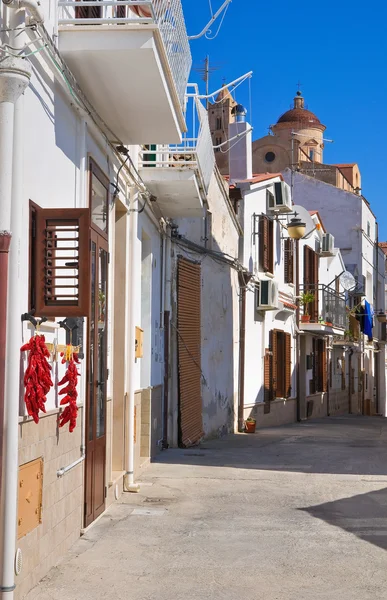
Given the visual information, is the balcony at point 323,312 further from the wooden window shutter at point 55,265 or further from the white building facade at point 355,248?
the wooden window shutter at point 55,265

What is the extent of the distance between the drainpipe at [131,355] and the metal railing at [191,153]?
0.94 meters

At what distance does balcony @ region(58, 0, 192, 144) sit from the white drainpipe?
142 cm

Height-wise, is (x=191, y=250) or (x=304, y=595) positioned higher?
(x=191, y=250)

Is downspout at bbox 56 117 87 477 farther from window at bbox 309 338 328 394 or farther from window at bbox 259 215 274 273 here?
window at bbox 309 338 328 394

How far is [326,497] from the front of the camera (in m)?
9.63

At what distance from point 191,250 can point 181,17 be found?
7.47 meters

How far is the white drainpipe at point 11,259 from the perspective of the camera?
5.04m

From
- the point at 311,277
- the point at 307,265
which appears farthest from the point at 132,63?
the point at 311,277

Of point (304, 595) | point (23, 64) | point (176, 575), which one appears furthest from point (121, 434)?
point (23, 64)

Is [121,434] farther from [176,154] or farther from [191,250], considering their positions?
[191,250]

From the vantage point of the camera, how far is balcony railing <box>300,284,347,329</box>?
1072 inches

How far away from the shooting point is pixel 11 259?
519 centimetres

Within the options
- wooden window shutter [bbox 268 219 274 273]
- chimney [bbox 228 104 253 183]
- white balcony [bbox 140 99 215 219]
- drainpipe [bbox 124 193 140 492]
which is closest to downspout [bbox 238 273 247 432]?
wooden window shutter [bbox 268 219 274 273]

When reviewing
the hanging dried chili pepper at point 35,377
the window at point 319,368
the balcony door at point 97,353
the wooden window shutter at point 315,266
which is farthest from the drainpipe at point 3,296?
the wooden window shutter at point 315,266
